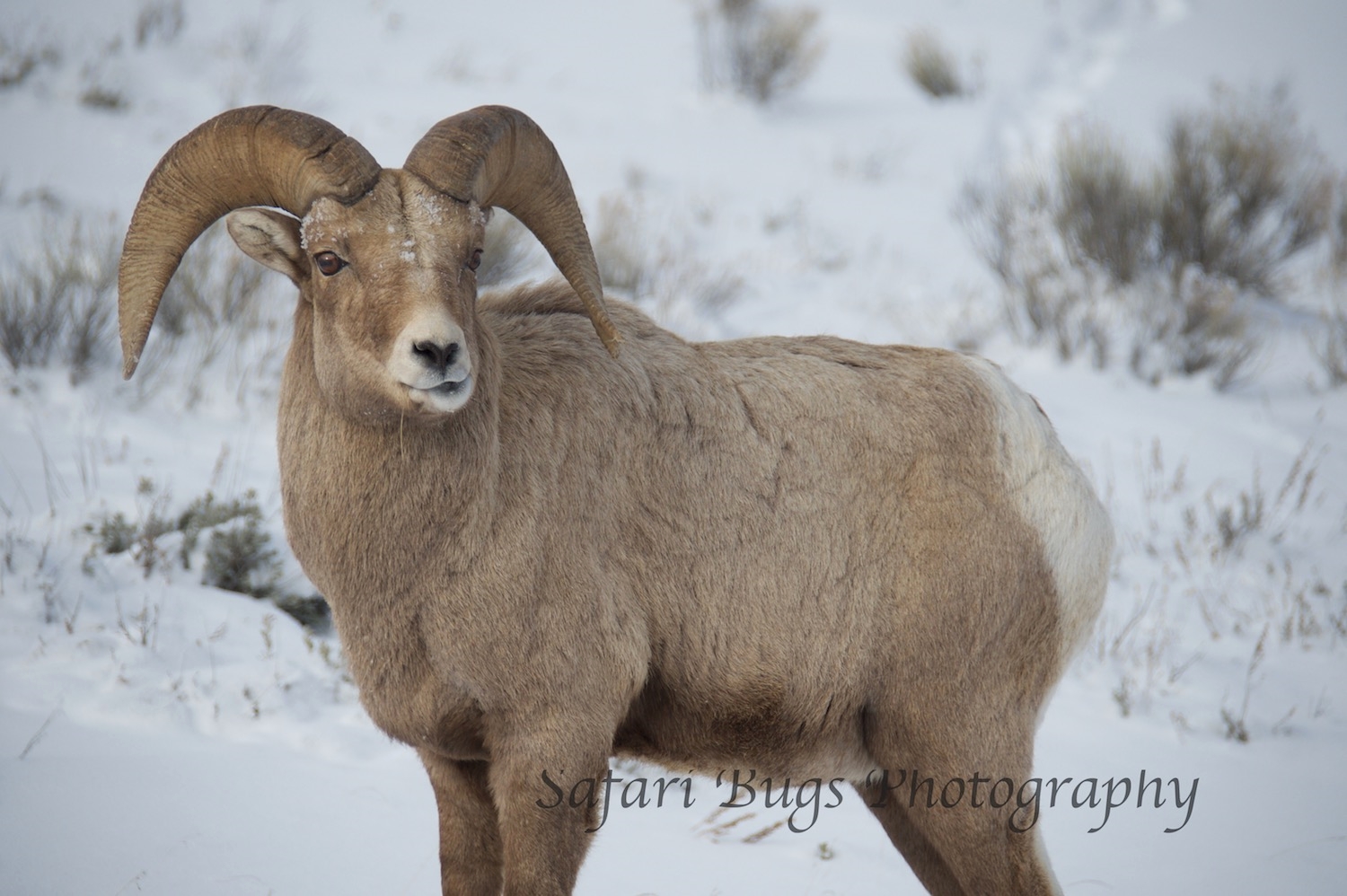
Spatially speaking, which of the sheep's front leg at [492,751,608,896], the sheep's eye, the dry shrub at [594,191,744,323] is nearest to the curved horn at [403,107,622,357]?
the sheep's eye

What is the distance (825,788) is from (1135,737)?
1807 millimetres

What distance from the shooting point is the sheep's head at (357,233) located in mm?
2820

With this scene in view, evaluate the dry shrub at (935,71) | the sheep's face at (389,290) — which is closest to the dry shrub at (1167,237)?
the dry shrub at (935,71)

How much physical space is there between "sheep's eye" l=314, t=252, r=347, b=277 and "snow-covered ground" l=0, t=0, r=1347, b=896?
2.28 metres

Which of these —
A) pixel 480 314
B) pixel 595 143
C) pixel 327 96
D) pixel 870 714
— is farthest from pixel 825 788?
pixel 327 96

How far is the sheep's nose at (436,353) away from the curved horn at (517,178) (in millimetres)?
554

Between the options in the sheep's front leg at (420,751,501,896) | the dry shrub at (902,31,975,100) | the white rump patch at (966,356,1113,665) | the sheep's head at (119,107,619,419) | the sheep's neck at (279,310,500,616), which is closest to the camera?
the sheep's head at (119,107,619,419)

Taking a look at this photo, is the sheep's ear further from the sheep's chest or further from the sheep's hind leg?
the sheep's hind leg

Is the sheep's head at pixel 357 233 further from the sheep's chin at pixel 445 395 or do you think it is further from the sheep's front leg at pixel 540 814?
the sheep's front leg at pixel 540 814

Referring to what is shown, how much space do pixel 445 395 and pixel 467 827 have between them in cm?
146

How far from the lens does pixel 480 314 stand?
3473mm

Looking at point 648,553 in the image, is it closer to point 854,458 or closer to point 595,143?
point 854,458

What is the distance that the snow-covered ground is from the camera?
440cm

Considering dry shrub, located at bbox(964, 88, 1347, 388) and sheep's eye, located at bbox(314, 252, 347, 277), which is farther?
dry shrub, located at bbox(964, 88, 1347, 388)
